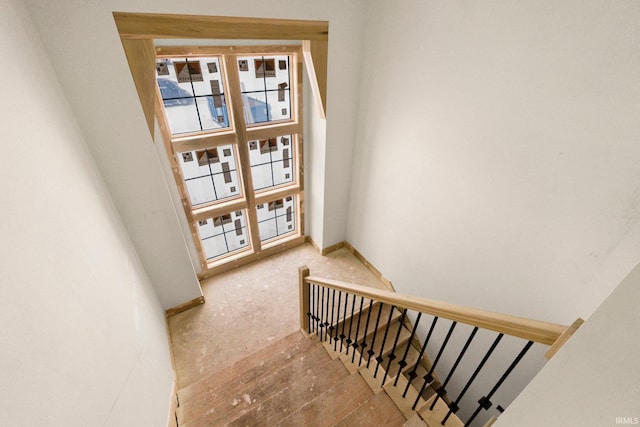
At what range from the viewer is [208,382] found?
262 centimetres

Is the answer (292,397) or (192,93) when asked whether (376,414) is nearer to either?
(292,397)

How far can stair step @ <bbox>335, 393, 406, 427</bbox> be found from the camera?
1732 mm

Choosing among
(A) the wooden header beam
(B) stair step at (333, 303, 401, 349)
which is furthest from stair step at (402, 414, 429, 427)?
(A) the wooden header beam

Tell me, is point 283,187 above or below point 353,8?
below

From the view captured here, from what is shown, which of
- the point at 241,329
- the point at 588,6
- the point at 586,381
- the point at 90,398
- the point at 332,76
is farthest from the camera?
the point at 241,329

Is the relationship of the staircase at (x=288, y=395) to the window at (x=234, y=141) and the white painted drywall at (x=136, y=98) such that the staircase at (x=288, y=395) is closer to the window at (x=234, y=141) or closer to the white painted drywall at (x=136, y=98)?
the white painted drywall at (x=136, y=98)

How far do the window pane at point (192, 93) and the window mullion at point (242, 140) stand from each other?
118 mm

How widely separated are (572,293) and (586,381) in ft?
5.39

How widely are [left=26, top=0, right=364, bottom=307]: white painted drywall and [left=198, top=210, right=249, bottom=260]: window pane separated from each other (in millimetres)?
749

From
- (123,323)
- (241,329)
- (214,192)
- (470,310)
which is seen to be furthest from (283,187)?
(470,310)

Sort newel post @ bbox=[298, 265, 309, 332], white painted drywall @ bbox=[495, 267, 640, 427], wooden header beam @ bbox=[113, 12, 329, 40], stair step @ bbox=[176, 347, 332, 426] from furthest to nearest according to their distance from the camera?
newel post @ bbox=[298, 265, 309, 332]
stair step @ bbox=[176, 347, 332, 426]
wooden header beam @ bbox=[113, 12, 329, 40]
white painted drywall @ bbox=[495, 267, 640, 427]

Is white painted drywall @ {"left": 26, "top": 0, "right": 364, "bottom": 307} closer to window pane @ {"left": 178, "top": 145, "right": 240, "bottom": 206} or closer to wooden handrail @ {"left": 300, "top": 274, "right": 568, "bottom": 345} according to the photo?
window pane @ {"left": 178, "top": 145, "right": 240, "bottom": 206}

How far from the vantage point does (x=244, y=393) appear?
235cm

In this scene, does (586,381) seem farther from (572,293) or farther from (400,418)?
(572,293)
